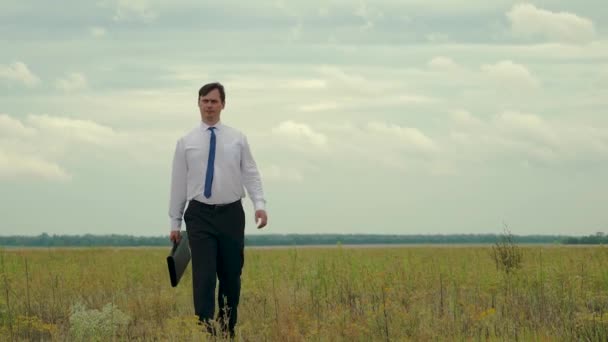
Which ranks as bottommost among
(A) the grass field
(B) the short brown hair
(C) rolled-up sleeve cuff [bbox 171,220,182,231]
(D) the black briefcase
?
(A) the grass field

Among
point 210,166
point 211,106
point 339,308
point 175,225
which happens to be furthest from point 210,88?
point 339,308

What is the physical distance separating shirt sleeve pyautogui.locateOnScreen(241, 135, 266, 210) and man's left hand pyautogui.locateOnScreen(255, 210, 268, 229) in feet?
0.15

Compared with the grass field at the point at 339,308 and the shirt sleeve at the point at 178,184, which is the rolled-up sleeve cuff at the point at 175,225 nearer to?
the shirt sleeve at the point at 178,184

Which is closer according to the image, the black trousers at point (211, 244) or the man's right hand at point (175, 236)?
the black trousers at point (211, 244)

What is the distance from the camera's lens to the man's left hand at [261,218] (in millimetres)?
7379

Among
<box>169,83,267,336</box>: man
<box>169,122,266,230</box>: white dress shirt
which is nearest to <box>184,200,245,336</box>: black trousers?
<box>169,83,267,336</box>: man

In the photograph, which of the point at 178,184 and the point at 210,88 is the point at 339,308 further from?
the point at 210,88

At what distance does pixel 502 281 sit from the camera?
11.1 m

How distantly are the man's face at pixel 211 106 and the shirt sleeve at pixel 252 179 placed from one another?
0.38 metres

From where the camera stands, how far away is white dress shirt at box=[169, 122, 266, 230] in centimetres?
723

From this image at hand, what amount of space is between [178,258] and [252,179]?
1.01m

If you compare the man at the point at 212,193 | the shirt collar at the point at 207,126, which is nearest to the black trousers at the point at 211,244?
the man at the point at 212,193

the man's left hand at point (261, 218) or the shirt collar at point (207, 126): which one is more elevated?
the shirt collar at point (207, 126)

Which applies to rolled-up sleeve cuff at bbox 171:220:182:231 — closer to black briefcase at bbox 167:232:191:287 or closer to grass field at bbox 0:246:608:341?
black briefcase at bbox 167:232:191:287
